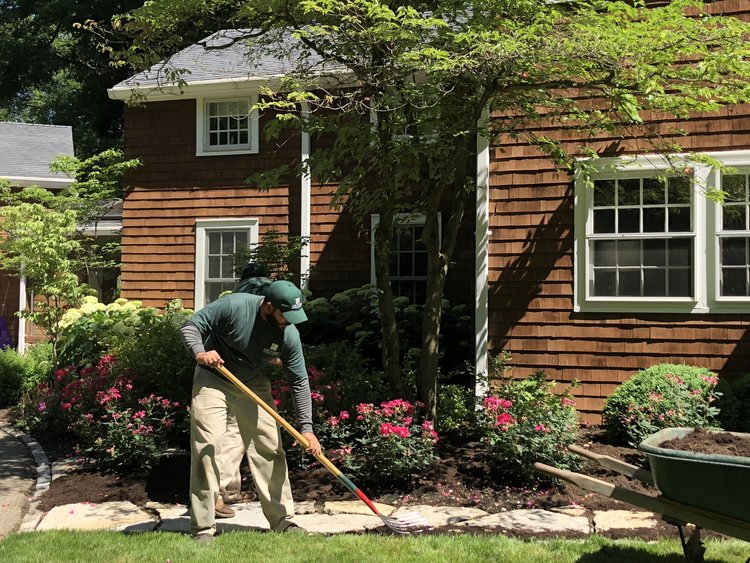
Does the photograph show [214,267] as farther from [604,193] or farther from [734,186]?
[734,186]

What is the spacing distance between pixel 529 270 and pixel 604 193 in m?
1.18

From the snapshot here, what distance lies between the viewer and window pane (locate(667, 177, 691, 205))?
703 cm

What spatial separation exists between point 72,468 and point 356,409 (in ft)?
9.00

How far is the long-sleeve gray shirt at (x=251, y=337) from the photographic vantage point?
4242 millimetres

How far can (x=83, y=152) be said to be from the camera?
22.9 metres

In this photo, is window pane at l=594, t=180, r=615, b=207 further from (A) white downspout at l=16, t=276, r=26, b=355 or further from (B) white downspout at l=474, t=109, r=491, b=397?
(A) white downspout at l=16, t=276, r=26, b=355

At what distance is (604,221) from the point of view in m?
7.32

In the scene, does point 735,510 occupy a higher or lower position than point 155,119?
lower

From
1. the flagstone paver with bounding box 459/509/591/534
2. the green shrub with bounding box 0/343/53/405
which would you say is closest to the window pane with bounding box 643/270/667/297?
the flagstone paver with bounding box 459/509/591/534

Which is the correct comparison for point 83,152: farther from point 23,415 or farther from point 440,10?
point 440,10

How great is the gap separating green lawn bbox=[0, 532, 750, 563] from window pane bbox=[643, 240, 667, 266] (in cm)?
371

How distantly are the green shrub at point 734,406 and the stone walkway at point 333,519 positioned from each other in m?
2.14

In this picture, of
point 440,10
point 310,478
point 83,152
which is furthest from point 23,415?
point 83,152

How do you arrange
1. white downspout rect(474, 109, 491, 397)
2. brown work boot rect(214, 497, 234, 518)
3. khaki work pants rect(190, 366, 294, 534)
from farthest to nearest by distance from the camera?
white downspout rect(474, 109, 491, 397) → brown work boot rect(214, 497, 234, 518) → khaki work pants rect(190, 366, 294, 534)
